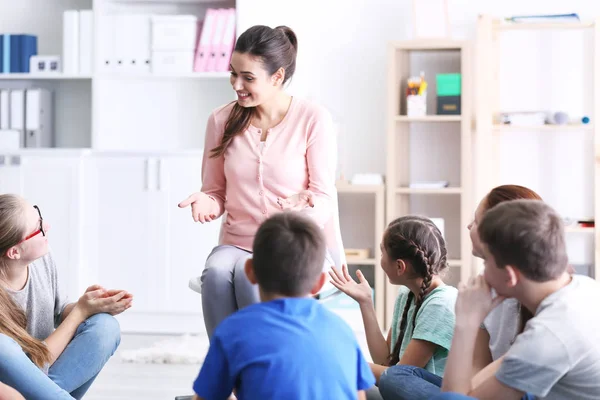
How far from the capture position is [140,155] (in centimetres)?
401

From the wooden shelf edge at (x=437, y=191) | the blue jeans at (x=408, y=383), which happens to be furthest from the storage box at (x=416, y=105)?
the blue jeans at (x=408, y=383)

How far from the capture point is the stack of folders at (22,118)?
4.14 metres

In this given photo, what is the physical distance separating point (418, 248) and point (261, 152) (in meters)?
0.61

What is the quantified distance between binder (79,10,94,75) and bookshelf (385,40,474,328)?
148 centimetres

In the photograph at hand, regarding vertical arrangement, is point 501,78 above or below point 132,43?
below

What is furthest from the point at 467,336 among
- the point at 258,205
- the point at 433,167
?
the point at 433,167

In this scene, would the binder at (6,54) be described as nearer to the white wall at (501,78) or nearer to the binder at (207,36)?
the binder at (207,36)

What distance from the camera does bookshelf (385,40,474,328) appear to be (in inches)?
167

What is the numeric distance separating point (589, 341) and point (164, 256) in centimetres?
279

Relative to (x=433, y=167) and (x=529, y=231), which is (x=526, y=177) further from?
(x=529, y=231)

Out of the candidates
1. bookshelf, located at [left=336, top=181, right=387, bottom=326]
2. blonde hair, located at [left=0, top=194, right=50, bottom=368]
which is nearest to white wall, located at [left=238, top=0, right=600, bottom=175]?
bookshelf, located at [left=336, top=181, right=387, bottom=326]

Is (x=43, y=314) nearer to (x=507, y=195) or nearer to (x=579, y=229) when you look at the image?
(x=507, y=195)

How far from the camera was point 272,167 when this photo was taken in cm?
235

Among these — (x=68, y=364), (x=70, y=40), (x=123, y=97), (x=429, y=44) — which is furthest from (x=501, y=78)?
(x=68, y=364)
